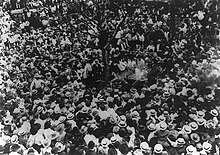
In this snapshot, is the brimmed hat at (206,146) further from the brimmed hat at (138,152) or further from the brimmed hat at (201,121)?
the brimmed hat at (138,152)

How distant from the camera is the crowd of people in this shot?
123 centimetres

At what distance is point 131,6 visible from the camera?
4.25ft

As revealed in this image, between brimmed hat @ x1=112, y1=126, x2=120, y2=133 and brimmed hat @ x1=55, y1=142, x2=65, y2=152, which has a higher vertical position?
brimmed hat @ x1=112, y1=126, x2=120, y2=133

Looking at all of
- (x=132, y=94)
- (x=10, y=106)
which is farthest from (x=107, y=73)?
(x=10, y=106)

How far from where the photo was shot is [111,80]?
1277 millimetres

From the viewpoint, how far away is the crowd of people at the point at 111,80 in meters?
1.23

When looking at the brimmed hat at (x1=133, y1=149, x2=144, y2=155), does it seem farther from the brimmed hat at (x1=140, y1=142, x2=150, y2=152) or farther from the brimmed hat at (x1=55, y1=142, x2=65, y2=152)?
the brimmed hat at (x1=55, y1=142, x2=65, y2=152)

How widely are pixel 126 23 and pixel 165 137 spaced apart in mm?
533

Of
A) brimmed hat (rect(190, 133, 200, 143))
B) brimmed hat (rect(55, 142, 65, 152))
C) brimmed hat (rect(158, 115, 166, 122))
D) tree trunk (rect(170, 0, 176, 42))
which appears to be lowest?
brimmed hat (rect(55, 142, 65, 152))

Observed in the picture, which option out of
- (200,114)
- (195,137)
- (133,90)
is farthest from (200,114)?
(133,90)

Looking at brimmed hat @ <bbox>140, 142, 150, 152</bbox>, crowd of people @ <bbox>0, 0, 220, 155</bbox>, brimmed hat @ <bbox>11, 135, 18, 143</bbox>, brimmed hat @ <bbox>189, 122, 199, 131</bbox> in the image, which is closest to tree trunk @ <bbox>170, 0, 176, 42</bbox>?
crowd of people @ <bbox>0, 0, 220, 155</bbox>

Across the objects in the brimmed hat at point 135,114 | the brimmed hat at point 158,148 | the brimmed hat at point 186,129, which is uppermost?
the brimmed hat at point 135,114

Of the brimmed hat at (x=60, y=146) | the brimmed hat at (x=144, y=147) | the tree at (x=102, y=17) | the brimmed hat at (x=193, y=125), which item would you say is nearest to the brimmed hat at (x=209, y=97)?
the brimmed hat at (x=193, y=125)

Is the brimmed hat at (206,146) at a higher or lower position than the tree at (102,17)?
lower
